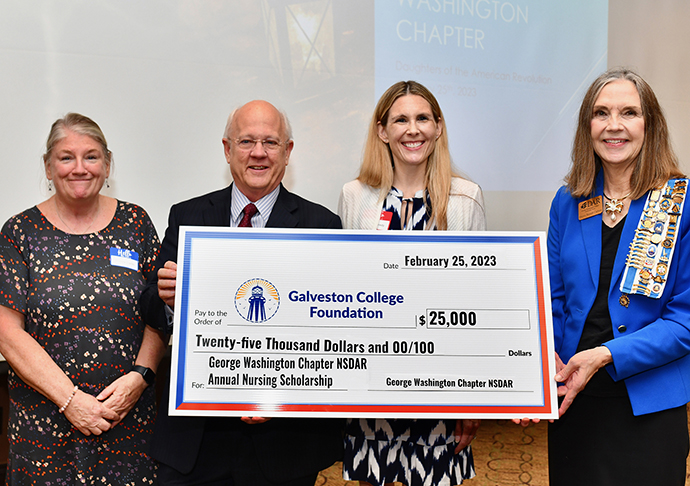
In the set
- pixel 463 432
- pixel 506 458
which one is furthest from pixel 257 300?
pixel 506 458

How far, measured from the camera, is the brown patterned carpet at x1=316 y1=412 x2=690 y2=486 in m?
3.36

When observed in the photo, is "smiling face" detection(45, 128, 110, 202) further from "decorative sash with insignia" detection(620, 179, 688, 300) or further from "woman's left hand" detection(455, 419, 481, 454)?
"decorative sash with insignia" detection(620, 179, 688, 300)

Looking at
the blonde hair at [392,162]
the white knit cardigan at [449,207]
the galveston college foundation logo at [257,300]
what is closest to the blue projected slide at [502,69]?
the blonde hair at [392,162]

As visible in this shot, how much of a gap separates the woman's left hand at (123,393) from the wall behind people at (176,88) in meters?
1.33

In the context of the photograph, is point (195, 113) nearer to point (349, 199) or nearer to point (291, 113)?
point (291, 113)

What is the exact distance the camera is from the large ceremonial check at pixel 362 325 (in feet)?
Answer: 5.21

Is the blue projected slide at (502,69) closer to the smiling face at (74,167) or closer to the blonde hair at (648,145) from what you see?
the blonde hair at (648,145)

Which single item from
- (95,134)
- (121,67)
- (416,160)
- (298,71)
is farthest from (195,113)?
(416,160)

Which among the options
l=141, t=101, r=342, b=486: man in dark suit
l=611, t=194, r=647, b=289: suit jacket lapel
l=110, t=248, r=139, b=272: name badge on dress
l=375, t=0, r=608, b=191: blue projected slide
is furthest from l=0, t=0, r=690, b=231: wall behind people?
l=611, t=194, r=647, b=289: suit jacket lapel

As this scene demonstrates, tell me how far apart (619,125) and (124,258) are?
183 cm

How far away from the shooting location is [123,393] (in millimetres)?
1912

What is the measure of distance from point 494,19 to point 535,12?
1.07ft

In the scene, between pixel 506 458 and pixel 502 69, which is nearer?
pixel 502 69

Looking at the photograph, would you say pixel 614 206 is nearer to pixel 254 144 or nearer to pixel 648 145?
pixel 648 145
